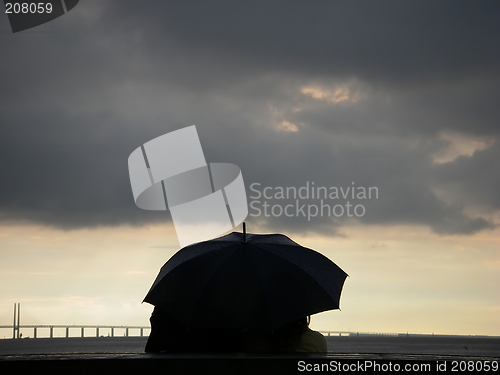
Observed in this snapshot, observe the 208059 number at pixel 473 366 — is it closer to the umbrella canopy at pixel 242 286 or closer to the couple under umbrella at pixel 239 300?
the couple under umbrella at pixel 239 300

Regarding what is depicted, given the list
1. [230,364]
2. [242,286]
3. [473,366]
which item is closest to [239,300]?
[242,286]

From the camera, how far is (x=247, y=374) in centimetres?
389

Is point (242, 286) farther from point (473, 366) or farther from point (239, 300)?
point (473, 366)

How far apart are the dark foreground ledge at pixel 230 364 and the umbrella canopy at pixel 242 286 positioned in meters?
0.96

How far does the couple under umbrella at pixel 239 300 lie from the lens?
16.5ft

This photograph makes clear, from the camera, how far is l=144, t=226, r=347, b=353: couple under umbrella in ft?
16.5

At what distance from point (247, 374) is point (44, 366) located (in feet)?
4.68

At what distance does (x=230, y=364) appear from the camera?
12.9ft

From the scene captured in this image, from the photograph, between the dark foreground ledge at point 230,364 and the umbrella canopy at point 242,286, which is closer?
the dark foreground ledge at point 230,364

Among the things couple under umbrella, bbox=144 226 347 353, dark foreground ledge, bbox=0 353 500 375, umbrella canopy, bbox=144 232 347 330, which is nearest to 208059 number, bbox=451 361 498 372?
dark foreground ledge, bbox=0 353 500 375

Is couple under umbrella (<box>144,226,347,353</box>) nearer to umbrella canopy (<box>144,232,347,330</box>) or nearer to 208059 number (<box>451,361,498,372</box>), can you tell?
umbrella canopy (<box>144,232,347,330</box>)

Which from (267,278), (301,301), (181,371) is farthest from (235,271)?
(181,371)

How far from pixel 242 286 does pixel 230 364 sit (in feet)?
4.16

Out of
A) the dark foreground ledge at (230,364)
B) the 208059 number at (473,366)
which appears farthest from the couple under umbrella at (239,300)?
the 208059 number at (473,366)
